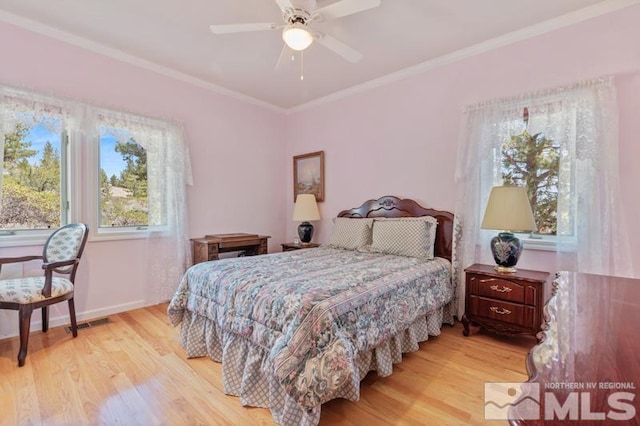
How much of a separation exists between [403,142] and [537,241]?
163 centimetres

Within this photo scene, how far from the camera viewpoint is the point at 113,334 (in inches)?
108

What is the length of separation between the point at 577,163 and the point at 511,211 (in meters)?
0.61

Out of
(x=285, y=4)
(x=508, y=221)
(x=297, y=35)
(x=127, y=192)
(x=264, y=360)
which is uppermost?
(x=285, y=4)

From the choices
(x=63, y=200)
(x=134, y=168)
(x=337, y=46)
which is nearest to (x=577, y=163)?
(x=337, y=46)

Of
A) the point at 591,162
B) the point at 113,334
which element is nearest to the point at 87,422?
the point at 113,334

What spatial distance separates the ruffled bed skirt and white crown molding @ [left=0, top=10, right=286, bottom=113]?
265 cm

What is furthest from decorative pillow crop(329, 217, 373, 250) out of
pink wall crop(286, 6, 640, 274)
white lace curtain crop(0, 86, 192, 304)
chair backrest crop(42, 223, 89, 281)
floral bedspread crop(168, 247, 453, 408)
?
chair backrest crop(42, 223, 89, 281)

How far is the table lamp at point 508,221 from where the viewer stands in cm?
243

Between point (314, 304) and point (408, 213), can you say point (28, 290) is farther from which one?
point (408, 213)

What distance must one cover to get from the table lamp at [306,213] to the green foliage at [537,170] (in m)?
2.23

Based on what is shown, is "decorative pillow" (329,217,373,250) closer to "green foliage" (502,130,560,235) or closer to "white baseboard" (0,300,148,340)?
"green foliage" (502,130,560,235)

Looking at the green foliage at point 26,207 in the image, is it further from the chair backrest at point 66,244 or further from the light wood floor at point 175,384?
the light wood floor at point 175,384

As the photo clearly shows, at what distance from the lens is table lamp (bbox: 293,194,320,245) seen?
4.13m

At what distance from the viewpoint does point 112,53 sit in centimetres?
310
